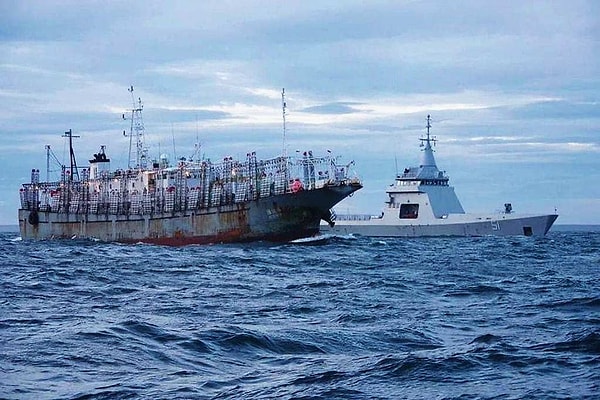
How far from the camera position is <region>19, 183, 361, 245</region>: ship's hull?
195 feet

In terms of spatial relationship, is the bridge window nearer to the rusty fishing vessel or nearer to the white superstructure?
the white superstructure

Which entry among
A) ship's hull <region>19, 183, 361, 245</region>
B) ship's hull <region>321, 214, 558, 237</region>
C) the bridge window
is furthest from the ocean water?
the bridge window

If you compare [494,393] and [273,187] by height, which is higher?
[273,187]

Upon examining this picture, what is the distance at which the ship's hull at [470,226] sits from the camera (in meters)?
87.1

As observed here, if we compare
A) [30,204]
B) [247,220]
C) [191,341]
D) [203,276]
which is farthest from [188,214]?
[191,341]

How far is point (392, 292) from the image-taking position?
1045 inches

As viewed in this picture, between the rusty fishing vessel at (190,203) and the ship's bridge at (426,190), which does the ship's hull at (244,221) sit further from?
the ship's bridge at (426,190)

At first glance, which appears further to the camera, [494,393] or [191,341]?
[191,341]

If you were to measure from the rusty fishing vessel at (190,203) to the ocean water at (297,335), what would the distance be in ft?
85.7

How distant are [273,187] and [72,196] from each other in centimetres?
2686

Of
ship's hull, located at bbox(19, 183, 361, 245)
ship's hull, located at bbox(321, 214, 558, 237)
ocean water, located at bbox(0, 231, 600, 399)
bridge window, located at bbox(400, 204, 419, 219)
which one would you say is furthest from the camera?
bridge window, located at bbox(400, 204, 419, 219)

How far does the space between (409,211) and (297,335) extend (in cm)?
7762

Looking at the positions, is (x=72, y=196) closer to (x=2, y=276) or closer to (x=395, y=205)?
(x=395, y=205)

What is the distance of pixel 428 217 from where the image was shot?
302 ft
